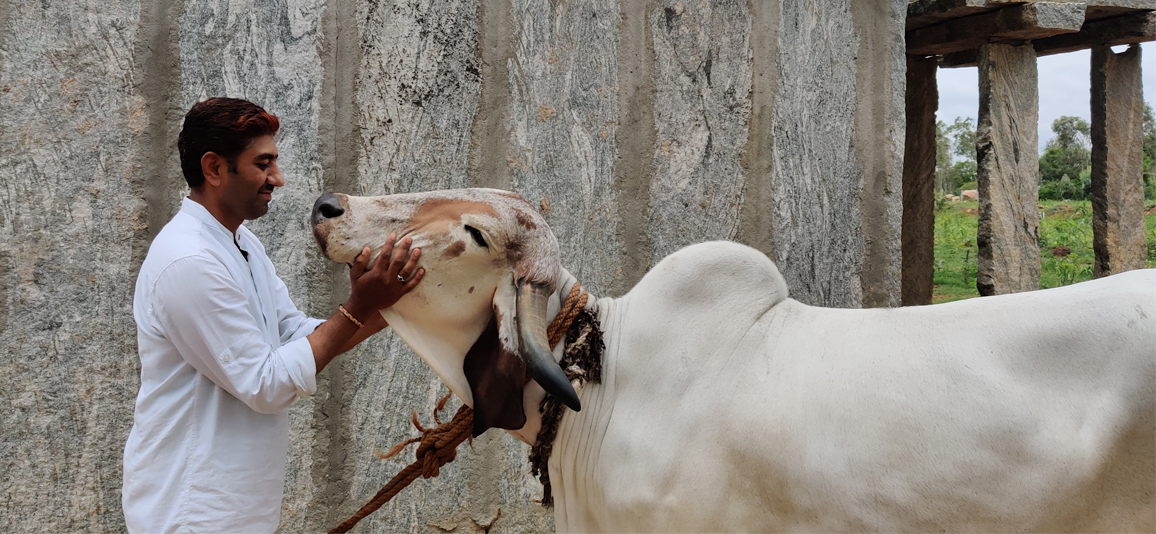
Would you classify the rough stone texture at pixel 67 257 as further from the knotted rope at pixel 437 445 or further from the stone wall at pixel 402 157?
the knotted rope at pixel 437 445

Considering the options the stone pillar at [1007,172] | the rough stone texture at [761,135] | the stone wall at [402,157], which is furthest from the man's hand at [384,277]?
the stone pillar at [1007,172]

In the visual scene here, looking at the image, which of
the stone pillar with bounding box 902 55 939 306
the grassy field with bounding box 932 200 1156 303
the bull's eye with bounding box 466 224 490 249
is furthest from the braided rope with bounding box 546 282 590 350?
the grassy field with bounding box 932 200 1156 303

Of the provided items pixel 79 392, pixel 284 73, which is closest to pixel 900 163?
pixel 284 73

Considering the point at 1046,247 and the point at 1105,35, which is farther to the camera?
the point at 1046,247

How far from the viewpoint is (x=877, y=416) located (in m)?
1.89

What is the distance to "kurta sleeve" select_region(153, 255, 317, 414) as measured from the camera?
1.91m

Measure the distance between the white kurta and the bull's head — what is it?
9.7 inches

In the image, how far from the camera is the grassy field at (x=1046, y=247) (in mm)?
7844

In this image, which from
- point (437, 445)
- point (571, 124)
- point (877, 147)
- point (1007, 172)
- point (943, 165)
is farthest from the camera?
point (943, 165)

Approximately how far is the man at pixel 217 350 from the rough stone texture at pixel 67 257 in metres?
0.95

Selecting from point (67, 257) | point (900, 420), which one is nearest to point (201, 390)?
point (67, 257)

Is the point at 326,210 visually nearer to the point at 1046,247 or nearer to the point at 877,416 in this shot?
the point at 877,416

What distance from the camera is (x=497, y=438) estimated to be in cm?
332

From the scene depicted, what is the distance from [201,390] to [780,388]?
128 centimetres
